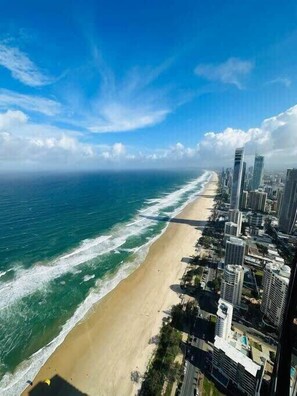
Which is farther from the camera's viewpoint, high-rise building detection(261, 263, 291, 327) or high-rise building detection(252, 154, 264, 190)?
high-rise building detection(252, 154, 264, 190)

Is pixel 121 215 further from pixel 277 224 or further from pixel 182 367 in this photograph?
pixel 182 367

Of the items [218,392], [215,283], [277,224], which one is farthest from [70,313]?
[277,224]

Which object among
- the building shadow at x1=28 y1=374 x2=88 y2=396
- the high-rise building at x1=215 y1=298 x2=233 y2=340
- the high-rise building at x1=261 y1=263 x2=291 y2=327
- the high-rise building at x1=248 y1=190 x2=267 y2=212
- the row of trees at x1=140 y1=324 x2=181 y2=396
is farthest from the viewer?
the high-rise building at x1=248 y1=190 x2=267 y2=212

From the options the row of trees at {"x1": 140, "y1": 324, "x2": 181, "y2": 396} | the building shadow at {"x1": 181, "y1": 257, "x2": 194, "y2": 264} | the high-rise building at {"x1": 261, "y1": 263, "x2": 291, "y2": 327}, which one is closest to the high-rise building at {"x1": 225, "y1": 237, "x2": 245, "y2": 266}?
the building shadow at {"x1": 181, "y1": 257, "x2": 194, "y2": 264}

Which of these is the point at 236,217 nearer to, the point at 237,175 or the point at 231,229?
the point at 231,229

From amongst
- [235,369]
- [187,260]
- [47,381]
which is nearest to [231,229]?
[187,260]

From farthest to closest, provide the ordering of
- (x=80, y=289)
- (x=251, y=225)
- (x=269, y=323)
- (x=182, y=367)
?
(x=251, y=225) → (x=80, y=289) → (x=269, y=323) → (x=182, y=367)

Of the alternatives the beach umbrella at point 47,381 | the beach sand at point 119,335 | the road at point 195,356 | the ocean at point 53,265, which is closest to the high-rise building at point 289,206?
the ocean at point 53,265

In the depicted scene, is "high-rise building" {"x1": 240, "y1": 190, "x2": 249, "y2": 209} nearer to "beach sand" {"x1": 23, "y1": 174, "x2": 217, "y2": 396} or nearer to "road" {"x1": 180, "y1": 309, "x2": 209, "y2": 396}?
"beach sand" {"x1": 23, "y1": 174, "x2": 217, "y2": 396}

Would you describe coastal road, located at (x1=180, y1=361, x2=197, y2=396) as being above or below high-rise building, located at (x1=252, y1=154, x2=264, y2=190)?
below
